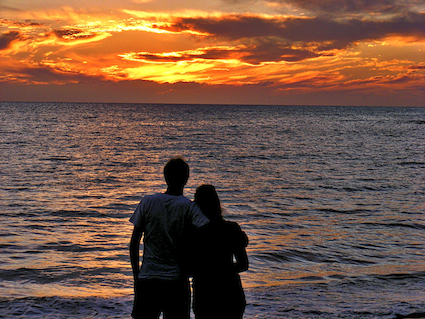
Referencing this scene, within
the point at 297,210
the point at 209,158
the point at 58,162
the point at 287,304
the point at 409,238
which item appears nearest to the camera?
the point at 287,304

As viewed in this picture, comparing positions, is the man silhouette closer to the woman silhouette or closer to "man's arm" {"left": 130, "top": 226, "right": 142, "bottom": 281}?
"man's arm" {"left": 130, "top": 226, "right": 142, "bottom": 281}

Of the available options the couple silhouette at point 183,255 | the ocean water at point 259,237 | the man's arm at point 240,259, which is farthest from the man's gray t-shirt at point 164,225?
the ocean water at point 259,237

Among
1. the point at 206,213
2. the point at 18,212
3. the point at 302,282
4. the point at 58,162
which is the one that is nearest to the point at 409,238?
the point at 302,282

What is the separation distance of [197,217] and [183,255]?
0.39 m

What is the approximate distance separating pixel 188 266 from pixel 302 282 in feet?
17.6

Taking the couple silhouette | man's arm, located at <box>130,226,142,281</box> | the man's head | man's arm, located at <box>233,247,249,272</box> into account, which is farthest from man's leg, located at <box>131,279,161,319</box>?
the man's head

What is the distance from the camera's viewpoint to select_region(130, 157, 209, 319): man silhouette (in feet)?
10.7

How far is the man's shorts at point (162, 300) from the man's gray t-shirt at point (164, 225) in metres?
0.06

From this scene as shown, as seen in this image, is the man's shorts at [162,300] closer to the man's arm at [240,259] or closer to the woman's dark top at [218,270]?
the woman's dark top at [218,270]

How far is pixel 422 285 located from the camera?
793cm

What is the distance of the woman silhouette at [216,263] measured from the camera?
11.3 feet

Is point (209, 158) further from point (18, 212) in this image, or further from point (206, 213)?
point (206, 213)

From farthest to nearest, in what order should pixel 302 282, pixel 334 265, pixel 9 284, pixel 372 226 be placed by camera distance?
1. pixel 372 226
2. pixel 334 265
3. pixel 302 282
4. pixel 9 284

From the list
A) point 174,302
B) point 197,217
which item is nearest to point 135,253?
point 174,302
